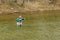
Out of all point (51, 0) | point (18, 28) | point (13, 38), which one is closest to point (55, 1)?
point (51, 0)

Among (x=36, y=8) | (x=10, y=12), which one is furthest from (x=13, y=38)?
(x=36, y=8)

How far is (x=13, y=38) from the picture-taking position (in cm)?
3084

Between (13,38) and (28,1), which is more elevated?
(13,38)

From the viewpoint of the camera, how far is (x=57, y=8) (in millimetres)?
61656

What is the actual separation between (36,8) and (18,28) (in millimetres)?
22719

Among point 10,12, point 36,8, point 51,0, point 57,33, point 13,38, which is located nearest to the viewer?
point 13,38

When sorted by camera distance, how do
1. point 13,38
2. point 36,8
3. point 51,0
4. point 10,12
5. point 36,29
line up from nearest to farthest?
point 13,38 → point 36,29 → point 10,12 → point 36,8 → point 51,0

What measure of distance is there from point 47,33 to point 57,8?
94.1ft

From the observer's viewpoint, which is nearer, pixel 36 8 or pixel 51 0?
pixel 36 8

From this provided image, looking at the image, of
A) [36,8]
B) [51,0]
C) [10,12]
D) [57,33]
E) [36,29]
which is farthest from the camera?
[51,0]

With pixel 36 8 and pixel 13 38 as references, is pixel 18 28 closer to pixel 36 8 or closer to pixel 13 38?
pixel 13 38

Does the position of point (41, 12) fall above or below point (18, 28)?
below

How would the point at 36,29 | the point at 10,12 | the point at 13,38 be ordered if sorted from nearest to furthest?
the point at 13,38, the point at 36,29, the point at 10,12

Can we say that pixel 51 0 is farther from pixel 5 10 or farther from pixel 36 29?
pixel 36 29
